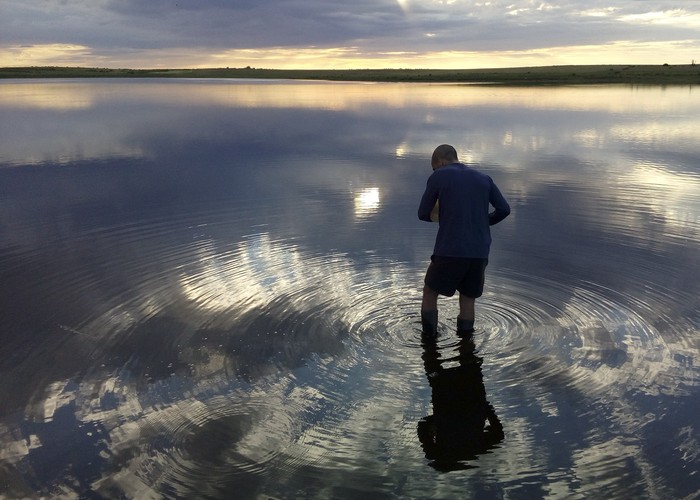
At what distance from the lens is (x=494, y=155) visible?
21.8 meters

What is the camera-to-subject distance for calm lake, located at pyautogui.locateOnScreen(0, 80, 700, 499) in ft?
16.2

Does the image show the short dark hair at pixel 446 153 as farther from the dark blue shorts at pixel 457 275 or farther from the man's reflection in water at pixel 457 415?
the man's reflection in water at pixel 457 415

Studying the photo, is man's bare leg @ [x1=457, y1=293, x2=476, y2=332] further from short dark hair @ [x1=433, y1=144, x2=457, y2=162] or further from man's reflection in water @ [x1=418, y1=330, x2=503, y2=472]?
short dark hair @ [x1=433, y1=144, x2=457, y2=162]

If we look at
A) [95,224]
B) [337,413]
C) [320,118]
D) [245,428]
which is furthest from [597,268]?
[320,118]

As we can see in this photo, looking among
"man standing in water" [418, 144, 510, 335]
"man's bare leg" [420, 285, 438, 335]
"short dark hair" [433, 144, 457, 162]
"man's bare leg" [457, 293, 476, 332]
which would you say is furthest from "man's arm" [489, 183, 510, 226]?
"man's bare leg" [420, 285, 438, 335]

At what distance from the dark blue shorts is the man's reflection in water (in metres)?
0.69

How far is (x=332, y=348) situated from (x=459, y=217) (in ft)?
6.78

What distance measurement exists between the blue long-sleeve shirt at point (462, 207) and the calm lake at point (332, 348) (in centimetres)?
124

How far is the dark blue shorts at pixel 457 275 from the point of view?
6695 millimetres

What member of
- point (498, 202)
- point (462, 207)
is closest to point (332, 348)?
point (462, 207)

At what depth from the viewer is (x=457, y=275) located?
677 centimetres


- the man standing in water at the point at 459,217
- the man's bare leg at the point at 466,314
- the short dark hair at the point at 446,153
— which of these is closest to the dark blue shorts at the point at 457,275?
the man standing in water at the point at 459,217

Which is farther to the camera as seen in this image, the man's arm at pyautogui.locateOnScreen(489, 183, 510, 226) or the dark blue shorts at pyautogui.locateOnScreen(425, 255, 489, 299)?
the dark blue shorts at pyautogui.locateOnScreen(425, 255, 489, 299)

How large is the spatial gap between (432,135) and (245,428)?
2446cm
